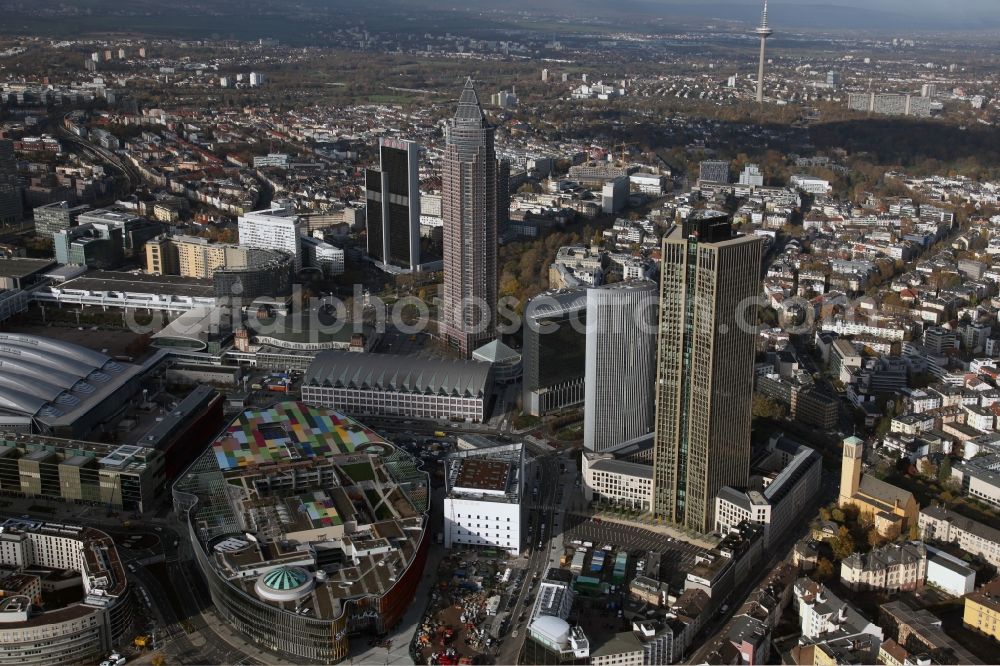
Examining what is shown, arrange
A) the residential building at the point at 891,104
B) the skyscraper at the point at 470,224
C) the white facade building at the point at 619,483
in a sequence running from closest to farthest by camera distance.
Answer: the white facade building at the point at 619,483, the skyscraper at the point at 470,224, the residential building at the point at 891,104

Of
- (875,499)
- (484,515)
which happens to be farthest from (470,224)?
(875,499)

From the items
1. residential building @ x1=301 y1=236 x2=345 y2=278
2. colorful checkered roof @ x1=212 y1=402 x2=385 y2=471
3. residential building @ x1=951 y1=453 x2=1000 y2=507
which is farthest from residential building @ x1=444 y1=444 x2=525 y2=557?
residential building @ x1=301 y1=236 x2=345 y2=278

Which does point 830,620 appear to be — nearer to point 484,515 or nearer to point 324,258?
point 484,515

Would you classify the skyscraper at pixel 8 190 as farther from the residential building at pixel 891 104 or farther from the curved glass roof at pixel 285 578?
the residential building at pixel 891 104

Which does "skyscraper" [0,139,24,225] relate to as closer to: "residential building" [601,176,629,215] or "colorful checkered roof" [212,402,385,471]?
"residential building" [601,176,629,215]

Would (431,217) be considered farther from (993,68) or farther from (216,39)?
(993,68)

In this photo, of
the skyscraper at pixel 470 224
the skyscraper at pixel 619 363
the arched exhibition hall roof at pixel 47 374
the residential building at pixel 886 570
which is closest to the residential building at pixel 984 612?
the residential building at pixel 886 570
